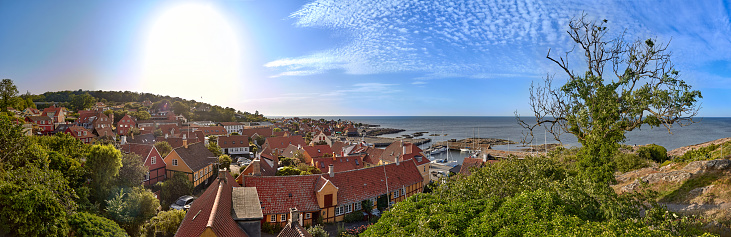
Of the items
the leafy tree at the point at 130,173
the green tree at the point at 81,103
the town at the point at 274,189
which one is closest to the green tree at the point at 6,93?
the town at the point at 274,189

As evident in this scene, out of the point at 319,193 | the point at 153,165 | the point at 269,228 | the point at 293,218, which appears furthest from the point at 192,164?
the point at 293,218

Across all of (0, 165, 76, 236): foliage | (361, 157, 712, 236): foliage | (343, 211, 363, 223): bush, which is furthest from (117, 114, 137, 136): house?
(361, 157, 712, 236): foliage

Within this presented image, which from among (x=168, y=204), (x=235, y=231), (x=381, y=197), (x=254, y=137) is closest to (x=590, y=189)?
(x=235, y=231)

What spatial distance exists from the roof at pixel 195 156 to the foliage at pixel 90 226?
55.7ft

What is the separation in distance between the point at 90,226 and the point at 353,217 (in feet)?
56.6

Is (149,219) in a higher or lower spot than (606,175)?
lower

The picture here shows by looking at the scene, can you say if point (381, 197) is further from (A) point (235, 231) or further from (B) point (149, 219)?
(B) point (149, 219)

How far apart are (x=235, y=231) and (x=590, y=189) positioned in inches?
635

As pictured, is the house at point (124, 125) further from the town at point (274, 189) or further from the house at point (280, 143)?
the town at point (274, 189)

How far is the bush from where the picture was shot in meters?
26.5

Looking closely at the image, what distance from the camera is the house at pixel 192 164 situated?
33656mm

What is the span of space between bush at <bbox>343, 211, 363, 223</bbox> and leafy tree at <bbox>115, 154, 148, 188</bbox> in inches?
703

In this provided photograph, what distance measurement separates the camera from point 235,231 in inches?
637

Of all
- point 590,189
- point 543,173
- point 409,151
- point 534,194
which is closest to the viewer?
point 534,194
